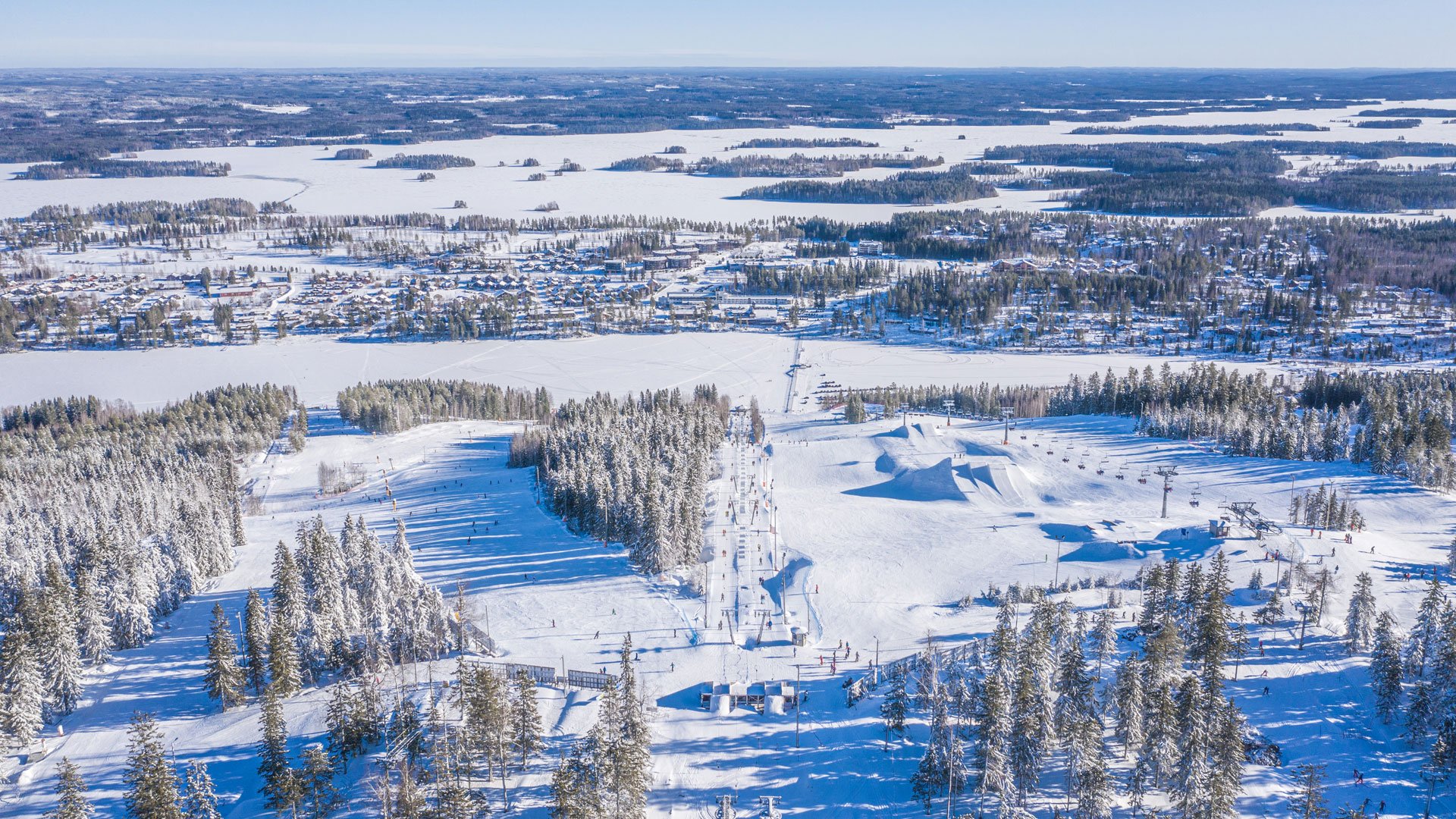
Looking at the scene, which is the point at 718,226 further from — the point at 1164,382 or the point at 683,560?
the point at 683,560

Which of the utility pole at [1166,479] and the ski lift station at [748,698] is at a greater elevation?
the utility pole at [1166,479]

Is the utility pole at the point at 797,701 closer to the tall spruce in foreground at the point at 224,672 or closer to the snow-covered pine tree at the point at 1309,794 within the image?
the snow-covered pine tree at the point at 1309,794

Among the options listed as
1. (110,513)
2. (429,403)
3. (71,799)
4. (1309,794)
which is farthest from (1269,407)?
(110,513)

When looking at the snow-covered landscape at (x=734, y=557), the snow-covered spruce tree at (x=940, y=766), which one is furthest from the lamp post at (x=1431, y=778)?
the snow-covered spruce tree at (x=940, y=766)

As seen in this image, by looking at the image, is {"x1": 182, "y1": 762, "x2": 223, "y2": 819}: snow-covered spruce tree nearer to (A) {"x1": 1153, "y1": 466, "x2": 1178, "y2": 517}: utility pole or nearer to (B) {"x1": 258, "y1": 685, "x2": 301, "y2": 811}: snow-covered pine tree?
(B) {"x1": 258, "y1": 685, "x2": 301, "y2": 811}: snow-covered pine tree

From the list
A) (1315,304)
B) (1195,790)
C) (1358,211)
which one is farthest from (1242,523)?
(1358,211)

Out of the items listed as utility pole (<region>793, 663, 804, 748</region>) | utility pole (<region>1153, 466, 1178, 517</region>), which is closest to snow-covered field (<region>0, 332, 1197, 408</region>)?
utility pole (<region>1153, 466, 1178, 517</region>)

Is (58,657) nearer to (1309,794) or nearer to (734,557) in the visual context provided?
(734,557)
